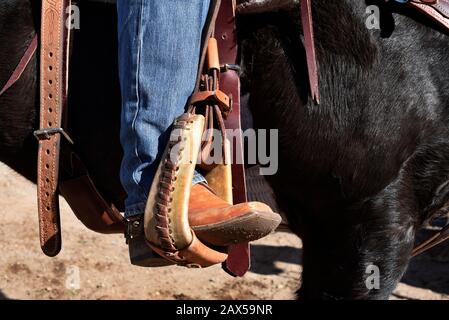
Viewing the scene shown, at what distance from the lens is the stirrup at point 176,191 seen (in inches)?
67.1

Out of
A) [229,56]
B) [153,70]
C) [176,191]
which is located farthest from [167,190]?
[229,56]

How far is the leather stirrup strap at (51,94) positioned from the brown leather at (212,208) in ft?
1.47

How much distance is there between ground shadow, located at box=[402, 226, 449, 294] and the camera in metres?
4.32

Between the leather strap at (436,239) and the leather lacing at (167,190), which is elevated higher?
the leather lacing at (167,190)

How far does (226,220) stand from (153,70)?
0.43m

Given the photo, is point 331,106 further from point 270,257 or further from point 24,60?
point 270,257

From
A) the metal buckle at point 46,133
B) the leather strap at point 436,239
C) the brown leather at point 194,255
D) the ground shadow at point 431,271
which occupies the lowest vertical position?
the ground shadow at point 431,271

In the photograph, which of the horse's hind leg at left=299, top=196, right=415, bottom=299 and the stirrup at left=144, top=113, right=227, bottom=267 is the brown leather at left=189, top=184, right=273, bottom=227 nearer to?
the stirrup at left=144, top=113, right=227, bottom=267

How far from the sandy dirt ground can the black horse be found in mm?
1923

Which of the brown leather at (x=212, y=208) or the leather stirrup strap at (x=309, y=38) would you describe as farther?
the leather stirrup strap at (x=309, y=38)

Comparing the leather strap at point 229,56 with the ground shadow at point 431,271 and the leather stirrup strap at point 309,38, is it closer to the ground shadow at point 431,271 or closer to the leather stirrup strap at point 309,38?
the leather stirrup strap at point 309,38

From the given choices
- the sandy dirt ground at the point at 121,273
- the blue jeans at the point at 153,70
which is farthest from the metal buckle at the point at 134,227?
the sandy dirt ground at the point at 121,273
